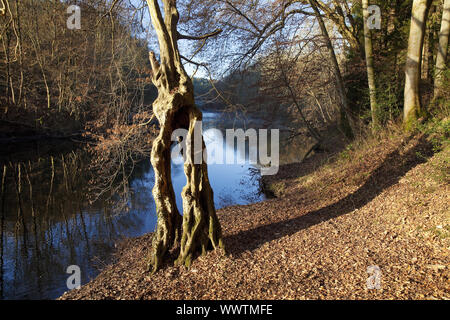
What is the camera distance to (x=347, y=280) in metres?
4.02

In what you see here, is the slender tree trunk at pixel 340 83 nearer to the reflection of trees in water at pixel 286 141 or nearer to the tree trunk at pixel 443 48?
the tree trunk at pixel 443 48

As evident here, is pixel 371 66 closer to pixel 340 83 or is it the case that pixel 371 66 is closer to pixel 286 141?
pixel 340 83

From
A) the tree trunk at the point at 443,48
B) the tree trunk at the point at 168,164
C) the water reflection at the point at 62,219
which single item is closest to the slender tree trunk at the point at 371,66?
the tree trunk at the point at 443,48

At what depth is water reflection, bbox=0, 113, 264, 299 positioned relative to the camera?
6582 millimetres

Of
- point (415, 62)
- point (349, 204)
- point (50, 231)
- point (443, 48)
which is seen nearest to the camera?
point (349, 204)

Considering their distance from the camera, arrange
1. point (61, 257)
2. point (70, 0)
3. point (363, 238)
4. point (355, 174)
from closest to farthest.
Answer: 1. point (363, 238)
2. point (70, 0)
3. point (61, 257)
4. point (355, 174)

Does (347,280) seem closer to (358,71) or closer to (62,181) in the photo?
(358,71)

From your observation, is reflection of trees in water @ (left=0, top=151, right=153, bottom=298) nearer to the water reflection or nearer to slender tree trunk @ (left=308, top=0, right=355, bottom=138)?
the water reflection

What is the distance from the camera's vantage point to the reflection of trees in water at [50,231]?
643 centimetres

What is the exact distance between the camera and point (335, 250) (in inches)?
192

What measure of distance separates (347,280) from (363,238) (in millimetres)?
1307

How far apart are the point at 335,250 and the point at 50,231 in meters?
7.59

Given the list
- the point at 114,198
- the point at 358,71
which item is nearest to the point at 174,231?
the point at 114,198

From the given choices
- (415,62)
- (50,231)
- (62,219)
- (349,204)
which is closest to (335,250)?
(349,204)
